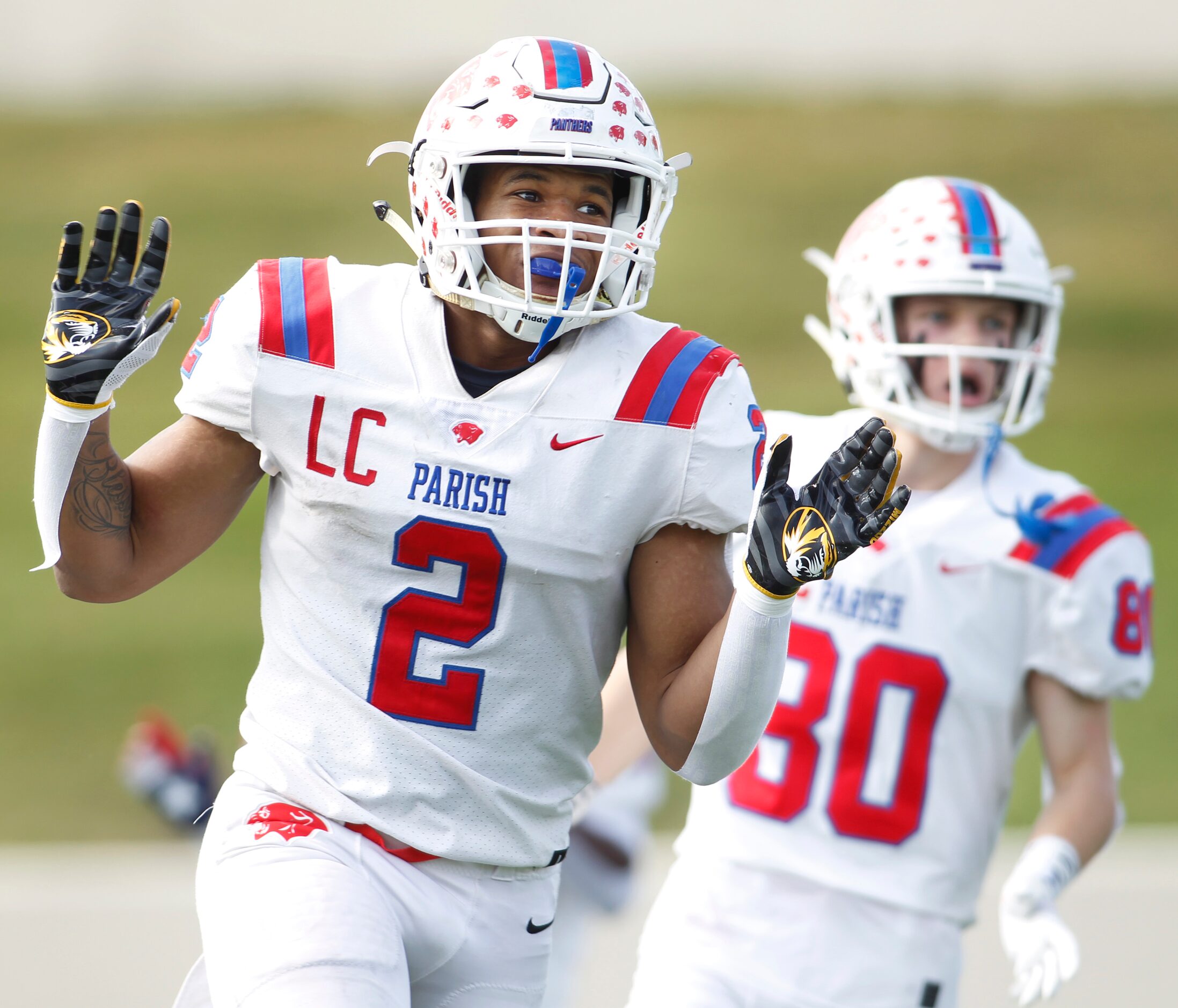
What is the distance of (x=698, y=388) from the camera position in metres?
2.29

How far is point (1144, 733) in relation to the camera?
10.5 meters

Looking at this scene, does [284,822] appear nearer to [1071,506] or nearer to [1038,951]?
[1038,951]

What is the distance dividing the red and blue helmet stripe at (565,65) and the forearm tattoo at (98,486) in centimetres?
77

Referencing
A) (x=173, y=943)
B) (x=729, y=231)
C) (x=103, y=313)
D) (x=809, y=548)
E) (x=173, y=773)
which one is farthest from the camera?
(x=729, y=231)

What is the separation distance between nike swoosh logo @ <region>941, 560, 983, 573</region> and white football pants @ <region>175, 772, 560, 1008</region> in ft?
3.61

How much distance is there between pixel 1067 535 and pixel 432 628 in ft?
4.73

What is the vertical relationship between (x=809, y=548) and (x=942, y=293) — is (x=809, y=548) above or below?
below

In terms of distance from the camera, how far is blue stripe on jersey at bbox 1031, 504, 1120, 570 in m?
3.14

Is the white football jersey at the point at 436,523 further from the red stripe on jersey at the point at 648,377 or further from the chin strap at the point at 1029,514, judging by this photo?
the chin strap at the point at 1029,514

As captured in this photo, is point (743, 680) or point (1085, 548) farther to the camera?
point (1085, 548)

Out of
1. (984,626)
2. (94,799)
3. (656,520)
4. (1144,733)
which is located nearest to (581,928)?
(984,626)

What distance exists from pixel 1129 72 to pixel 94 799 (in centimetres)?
1233

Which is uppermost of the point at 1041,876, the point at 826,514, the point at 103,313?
the point at 103,313

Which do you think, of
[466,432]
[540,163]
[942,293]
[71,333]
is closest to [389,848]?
[466,432]
